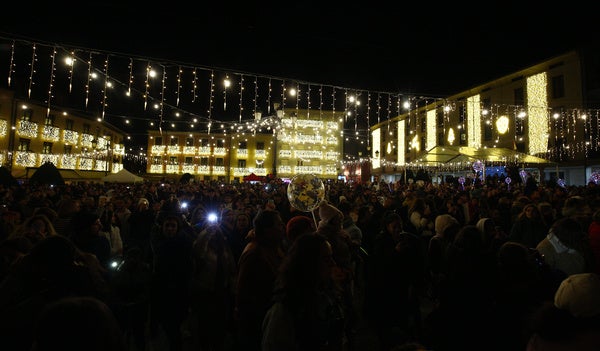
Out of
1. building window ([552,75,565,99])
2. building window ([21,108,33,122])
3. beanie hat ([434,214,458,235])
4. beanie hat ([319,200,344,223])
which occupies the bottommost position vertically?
beanie hat ([434,214,458,235])

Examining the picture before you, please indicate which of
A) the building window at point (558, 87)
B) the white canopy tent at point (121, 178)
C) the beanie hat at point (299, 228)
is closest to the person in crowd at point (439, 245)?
the beanie hat at point (299, 228)

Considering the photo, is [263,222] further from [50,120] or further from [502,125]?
[50,120]

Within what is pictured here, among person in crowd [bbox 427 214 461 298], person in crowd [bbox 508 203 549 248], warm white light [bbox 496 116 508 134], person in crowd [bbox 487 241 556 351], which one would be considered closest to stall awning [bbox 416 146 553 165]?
warm white light [bbox 496 116 508 134]

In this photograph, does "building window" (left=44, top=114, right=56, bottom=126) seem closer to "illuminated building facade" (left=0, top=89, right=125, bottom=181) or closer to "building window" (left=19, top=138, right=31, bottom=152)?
"illuminated building facade" (left=0, top=89, right=125, bottom=181)

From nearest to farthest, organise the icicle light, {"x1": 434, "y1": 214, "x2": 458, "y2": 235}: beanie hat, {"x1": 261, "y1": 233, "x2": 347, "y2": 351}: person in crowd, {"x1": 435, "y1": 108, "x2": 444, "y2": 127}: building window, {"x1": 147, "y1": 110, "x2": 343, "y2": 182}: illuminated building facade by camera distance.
→ {"x1": 261, "y1": 233, "x2": 347, "y2": 351}: person in crowd
{"x1": 434, "y1": 214, "x2": 458, "y2": 235}: beanie hat
the icicle light
{"x1": 435, "y1": 108, "x2": 444, "y2": 127}: building window
{"x1": 147, "y1": 110, "x2": 343, "y2": 182}: illuminated building facade

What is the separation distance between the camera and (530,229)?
5.17 m

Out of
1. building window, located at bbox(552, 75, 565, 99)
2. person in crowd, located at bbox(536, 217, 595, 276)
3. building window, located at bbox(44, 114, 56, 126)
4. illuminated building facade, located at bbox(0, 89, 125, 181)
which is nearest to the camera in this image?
person in crowd, located at bbox(536, 217, 595, 276)

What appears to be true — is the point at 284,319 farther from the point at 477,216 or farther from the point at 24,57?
the point at 24,57

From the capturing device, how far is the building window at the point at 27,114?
81.1 feet

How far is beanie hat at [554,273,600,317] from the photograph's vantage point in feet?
5.24

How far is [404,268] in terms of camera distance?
11.8 feet

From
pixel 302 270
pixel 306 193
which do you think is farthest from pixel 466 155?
pixel 302 270

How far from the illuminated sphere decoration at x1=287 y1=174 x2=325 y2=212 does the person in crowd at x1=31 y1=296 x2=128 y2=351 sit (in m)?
4.73

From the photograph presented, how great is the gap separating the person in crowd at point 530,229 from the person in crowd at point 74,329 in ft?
19.2
